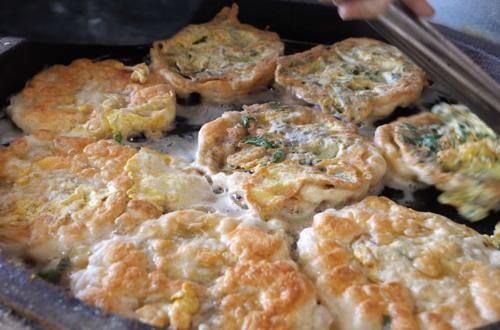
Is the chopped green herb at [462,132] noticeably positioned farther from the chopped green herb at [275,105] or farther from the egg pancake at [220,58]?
the egg pancake at [220,58]

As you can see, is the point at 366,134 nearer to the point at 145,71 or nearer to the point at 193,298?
the point at 145,71

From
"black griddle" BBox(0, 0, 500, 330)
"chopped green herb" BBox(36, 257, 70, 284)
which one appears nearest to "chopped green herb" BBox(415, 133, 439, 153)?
"black griddle" BBox(0, 0, 500, 330)

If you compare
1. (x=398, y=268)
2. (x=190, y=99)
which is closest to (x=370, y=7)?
(x=398, y=268)

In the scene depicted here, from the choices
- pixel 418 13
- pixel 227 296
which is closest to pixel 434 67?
pixel 418 13

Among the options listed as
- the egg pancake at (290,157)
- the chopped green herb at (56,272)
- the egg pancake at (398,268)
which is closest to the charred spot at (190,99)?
the egg pancake at (290,157)

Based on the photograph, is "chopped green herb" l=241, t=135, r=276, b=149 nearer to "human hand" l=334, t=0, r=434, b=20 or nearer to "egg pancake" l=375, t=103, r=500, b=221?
"egg pancake" l=375, t=103, r=500, b=221
